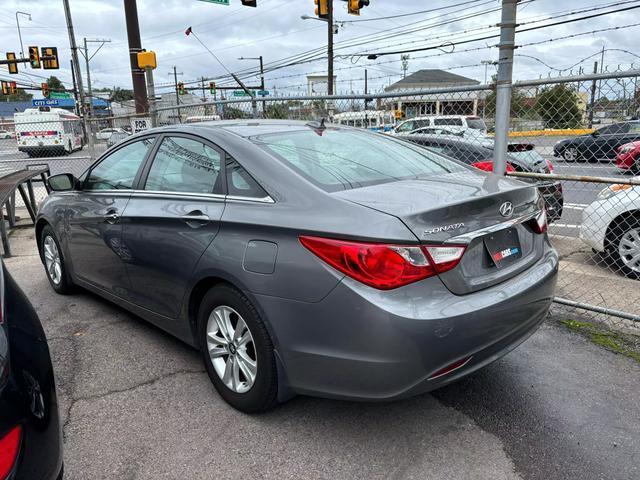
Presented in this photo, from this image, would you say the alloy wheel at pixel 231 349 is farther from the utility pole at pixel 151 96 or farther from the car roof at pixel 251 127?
the utility pole at pixel 151 96

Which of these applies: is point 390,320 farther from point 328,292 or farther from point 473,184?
point 473,184

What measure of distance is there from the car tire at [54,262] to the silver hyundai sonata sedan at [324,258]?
1299 millimetres

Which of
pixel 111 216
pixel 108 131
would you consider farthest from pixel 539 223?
pixel 108 131

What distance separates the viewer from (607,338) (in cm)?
372

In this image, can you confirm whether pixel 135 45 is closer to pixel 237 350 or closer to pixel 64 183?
pixel 64 183

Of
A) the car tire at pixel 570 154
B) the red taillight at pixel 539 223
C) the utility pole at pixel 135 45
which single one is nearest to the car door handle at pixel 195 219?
the red taillight at pixel 539 223

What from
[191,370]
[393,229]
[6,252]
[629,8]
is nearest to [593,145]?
[393,229]

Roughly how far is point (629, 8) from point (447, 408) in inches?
693

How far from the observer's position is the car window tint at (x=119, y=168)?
368cm

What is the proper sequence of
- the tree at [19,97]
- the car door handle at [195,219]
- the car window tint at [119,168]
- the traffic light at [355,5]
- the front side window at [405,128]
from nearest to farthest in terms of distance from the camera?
the car door handle at [195,219]
the car window tint at [119,168]
the front side window at [405,128]
the traffic light at [355,5]
the tree at [19,97]

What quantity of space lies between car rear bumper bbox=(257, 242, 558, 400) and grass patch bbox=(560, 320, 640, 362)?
155 centimetres

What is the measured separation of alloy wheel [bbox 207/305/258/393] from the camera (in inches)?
106

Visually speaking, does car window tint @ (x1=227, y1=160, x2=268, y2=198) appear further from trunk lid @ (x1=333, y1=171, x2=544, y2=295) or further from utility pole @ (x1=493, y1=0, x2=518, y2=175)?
utility pole @ (x1=493, y1=0, x2=518, y2=175)

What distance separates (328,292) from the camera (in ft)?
7.35
